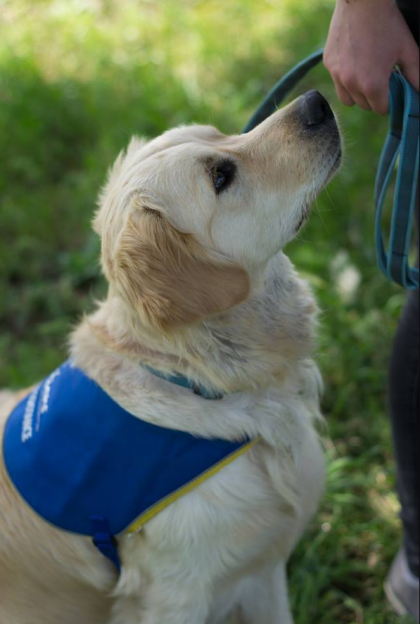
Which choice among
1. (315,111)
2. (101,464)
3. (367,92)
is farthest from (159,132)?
(101,464)

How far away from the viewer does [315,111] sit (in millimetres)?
2121

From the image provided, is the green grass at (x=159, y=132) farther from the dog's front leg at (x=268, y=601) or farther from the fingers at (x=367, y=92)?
the fingers at (x=367, y=92)

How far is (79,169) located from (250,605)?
3.27m

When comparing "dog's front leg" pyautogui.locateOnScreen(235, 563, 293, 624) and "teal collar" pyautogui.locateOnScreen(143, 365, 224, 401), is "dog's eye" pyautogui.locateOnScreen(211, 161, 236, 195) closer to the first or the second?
"teal collar" pyautogui.locateOnScreen(143, 365, 224, 401)

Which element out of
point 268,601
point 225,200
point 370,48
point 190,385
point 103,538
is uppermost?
point 370,48

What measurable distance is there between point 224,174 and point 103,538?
111 cm

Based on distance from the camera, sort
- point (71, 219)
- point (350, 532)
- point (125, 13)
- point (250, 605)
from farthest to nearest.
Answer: point (125, 13)
point (71, 219)
point (350, 532)
point (250, 605)

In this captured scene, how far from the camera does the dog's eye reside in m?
2.11

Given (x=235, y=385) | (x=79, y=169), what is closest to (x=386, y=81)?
(x=235, y=385)

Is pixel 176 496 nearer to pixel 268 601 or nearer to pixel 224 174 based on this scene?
pixel 268 601

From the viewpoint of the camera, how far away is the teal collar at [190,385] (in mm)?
2127

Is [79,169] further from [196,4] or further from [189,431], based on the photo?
[189,431]

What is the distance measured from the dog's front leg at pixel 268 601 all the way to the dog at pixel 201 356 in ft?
0.64

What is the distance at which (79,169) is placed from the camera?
193 inches
